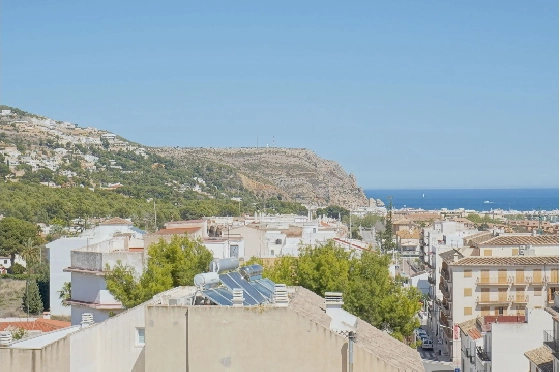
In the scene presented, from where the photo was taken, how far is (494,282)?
57688 mm

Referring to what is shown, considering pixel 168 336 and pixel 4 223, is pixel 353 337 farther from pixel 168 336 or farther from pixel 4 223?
pixel 4 223

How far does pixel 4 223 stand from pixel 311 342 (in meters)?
78.8

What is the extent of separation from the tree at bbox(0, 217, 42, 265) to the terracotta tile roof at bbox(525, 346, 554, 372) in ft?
212

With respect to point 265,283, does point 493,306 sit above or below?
below

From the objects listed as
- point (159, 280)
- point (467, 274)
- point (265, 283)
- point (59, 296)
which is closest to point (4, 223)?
point (59, 296)

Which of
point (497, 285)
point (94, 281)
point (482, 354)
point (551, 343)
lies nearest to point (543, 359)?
point (551, 343)

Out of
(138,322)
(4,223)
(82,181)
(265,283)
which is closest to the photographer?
(138,322)

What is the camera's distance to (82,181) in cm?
17288

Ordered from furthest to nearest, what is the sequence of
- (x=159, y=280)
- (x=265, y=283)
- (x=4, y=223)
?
(x=4, y=223) → (x=159, y=280) → (x=265, y=283)

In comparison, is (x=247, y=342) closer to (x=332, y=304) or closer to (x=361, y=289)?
(x=332, y=304)

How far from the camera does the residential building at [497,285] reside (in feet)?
187

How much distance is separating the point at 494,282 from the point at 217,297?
137 feet

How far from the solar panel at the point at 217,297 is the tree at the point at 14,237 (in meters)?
73.9

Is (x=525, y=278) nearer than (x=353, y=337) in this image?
No
